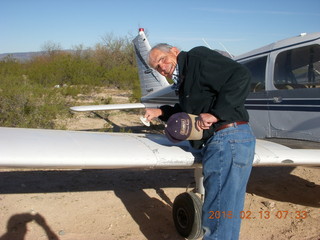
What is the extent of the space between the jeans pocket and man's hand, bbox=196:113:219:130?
0.18 m

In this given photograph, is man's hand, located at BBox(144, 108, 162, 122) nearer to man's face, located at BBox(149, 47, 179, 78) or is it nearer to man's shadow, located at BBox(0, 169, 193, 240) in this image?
man's face, located at BBox(149, 47, 179, 78)

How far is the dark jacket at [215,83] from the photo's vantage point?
2131 millimetres

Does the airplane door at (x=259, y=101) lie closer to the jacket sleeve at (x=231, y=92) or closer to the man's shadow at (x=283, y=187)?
the man's shadow at (x=283, y=187)

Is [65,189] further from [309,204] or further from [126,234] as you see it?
[309,204]

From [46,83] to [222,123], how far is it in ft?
70.0

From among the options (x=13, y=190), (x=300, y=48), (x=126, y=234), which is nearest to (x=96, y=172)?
(x=13, y=190)

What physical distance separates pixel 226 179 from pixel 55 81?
72.3 feet

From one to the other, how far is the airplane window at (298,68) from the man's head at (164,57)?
2.15 meters

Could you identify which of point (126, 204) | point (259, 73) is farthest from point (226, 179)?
point (259, 73)

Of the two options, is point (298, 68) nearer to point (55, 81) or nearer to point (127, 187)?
point (127, 187)

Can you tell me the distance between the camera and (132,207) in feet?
13.7

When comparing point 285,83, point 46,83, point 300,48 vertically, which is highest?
point 300,48

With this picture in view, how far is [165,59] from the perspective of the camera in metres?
2.36

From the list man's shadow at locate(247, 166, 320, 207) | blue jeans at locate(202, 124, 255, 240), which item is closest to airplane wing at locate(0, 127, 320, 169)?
blue jeans at locate(202, 124, 255, 240)
